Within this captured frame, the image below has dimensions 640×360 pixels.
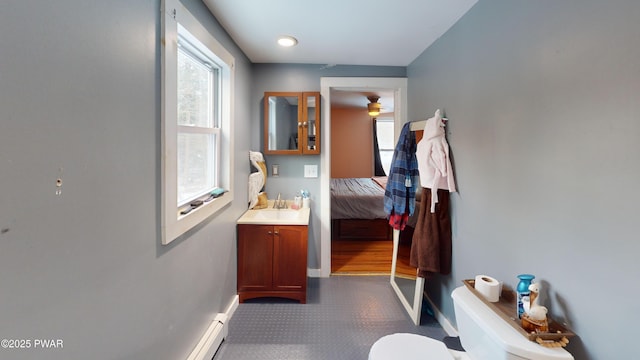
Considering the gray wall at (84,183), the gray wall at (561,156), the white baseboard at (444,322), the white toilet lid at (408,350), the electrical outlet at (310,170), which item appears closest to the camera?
the gray wall at (84,183)

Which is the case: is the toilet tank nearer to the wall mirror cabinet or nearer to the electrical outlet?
the electrical outlet

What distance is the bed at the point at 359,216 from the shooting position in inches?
163

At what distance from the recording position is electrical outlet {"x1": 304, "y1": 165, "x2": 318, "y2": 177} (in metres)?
3.09

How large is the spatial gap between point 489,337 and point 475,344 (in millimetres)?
153

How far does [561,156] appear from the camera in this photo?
1.15 meters

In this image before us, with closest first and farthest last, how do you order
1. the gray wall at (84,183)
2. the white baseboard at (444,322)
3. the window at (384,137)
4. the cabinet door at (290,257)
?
the gray wall at (84,183)
the white baseboard at (444,322)
the cabinet door at (290,257)
the window at (384,137)

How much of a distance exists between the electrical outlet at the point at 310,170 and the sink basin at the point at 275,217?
400 mm

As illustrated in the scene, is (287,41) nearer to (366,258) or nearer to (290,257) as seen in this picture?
(290,257)

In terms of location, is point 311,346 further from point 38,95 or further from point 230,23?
point 230,23

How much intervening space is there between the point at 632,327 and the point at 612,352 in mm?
129

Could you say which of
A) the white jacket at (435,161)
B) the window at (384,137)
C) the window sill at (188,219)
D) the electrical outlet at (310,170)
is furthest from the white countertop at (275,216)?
the window at (384,137)

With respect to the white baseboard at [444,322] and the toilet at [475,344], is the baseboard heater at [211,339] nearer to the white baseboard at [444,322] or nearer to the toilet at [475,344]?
the toilet at [475,344]

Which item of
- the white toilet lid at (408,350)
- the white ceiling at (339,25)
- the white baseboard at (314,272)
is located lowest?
the white baseboard at (314,272)

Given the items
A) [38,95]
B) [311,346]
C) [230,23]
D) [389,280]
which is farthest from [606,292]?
[230,23]
